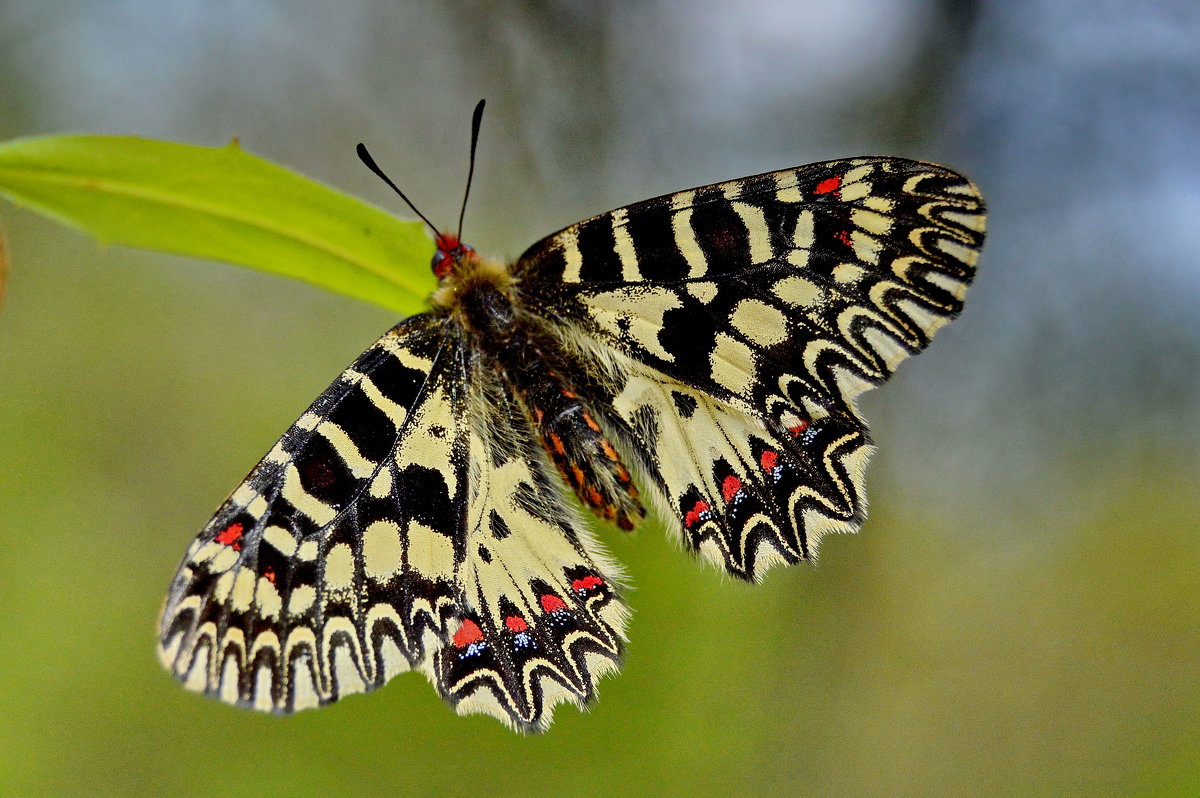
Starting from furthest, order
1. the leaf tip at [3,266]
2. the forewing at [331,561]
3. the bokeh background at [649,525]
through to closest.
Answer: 1. the bokeh background at [649,525]
2. the forewing at [331,561]
3. the leaf tip at [3,266]

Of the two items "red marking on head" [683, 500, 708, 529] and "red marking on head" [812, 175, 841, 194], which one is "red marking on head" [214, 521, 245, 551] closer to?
"red marking on head" [683, 500, 708, 529]

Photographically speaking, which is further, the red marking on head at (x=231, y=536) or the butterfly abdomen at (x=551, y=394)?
the butterfly abdomen at (x=551, y=394)

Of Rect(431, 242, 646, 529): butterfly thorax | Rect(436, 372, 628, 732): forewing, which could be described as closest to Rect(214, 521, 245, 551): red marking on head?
Rect(436, 372, 628, 732): forewing

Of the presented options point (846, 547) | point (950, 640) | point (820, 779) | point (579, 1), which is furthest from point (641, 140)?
point (820, 779)

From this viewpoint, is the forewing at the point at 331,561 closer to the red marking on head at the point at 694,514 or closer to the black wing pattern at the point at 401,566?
the black wing pattern at the point at 401,566

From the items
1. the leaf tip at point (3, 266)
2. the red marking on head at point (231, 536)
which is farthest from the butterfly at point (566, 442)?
the leaf tip at point (3, 266)

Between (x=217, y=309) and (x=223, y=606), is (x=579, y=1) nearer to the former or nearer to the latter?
(x=217, y=309)
